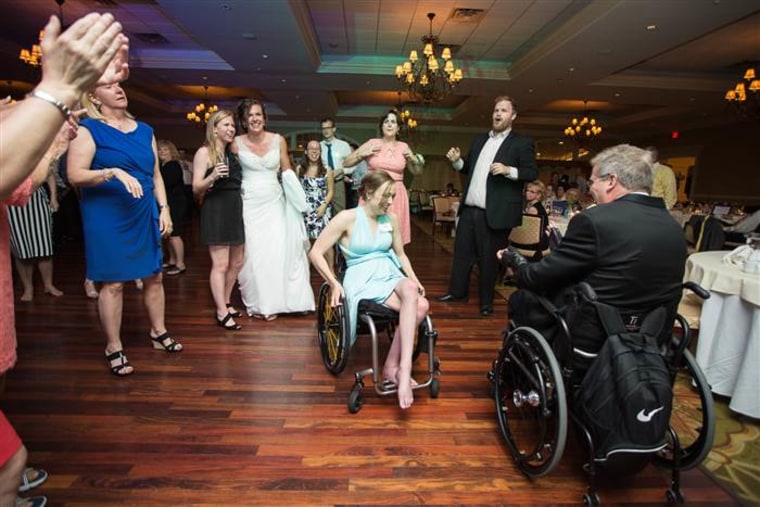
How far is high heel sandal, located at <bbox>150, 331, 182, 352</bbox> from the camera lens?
285cm

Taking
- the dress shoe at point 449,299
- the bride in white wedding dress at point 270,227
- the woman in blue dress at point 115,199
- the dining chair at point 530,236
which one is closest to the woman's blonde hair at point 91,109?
the woman in blue dress at point 115,199

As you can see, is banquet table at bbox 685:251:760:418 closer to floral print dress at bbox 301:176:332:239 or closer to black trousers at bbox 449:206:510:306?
black trousers at bbox 449:206:510:306

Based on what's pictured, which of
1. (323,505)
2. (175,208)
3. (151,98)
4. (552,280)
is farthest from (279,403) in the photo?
(151,98)

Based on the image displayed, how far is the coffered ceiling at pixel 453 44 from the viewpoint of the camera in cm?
547

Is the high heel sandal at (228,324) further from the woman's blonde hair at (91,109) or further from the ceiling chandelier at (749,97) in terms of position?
the ceiling chandelier at (749,97)

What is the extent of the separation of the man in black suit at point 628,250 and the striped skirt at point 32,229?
4.18 metres

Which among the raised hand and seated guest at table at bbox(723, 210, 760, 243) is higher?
the raised hand

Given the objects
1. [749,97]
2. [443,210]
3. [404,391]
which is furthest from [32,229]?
[749,97]

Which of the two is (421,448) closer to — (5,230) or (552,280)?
(552,280)

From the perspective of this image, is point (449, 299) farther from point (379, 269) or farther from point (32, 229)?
point (32, 229)

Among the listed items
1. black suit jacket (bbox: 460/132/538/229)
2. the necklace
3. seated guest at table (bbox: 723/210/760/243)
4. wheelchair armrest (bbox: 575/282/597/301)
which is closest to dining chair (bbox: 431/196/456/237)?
seated guest at table (bbox: 723/210/760/243)

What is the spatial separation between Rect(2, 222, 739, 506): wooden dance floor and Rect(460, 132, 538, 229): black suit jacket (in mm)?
1065

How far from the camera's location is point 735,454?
1.98 m

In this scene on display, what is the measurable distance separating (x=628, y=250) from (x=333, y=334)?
1619 millimetres
